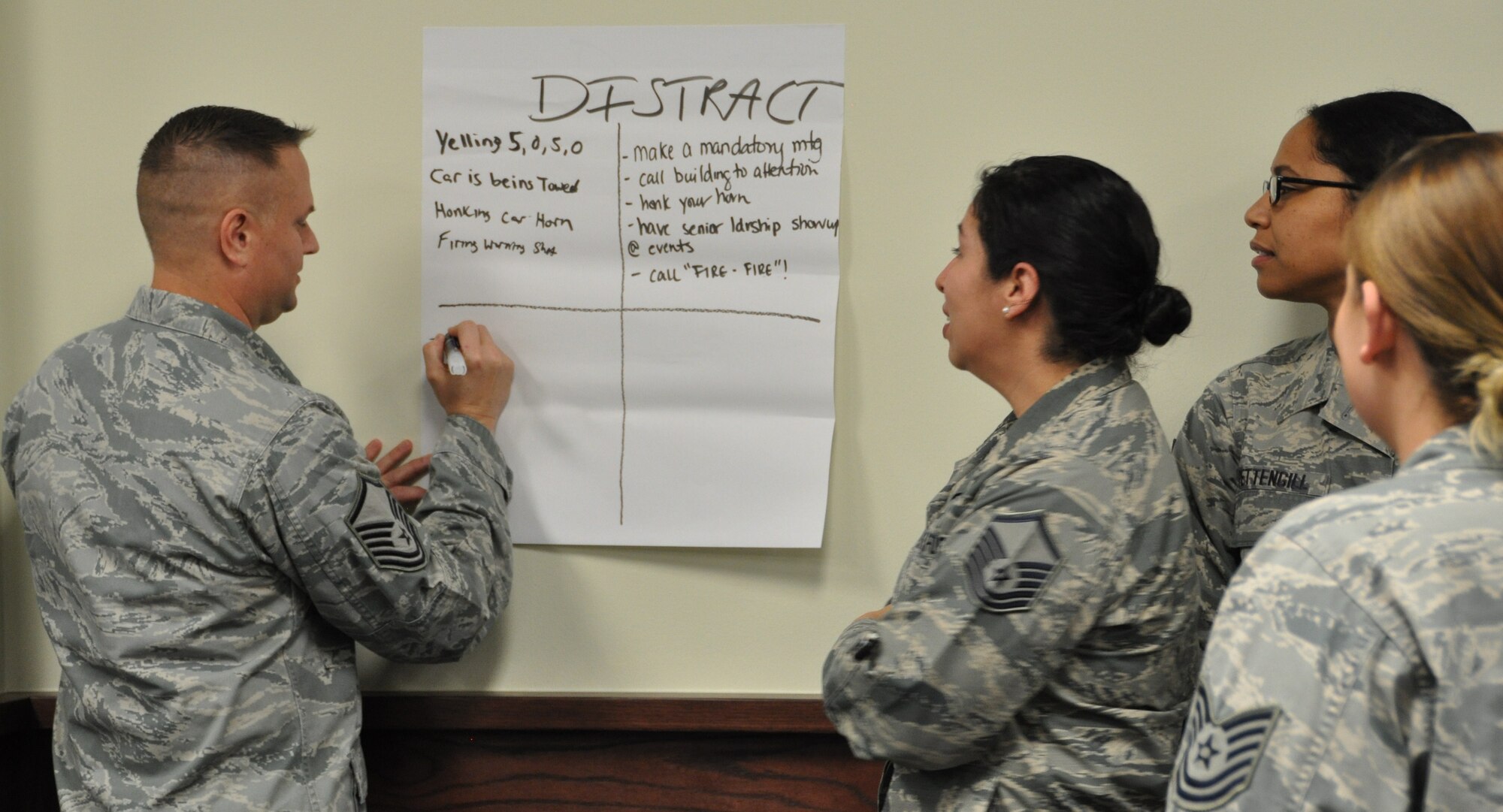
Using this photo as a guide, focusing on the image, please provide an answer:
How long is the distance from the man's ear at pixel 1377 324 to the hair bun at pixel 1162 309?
16.1 inches

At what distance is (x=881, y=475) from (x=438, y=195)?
2.61 feet

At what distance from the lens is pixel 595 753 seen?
1740mm

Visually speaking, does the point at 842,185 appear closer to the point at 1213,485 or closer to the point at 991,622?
the point at 1213,485

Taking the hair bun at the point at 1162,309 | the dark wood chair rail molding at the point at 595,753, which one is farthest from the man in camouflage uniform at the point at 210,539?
the hair bun at the point at 1162,309

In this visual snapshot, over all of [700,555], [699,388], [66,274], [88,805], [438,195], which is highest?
[438,195]

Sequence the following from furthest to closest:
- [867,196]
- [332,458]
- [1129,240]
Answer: [867,196]
[332,458]
[1129,240]

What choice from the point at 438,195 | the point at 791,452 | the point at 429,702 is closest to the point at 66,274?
the point at 438,195

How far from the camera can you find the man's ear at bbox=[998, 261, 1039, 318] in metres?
1.26

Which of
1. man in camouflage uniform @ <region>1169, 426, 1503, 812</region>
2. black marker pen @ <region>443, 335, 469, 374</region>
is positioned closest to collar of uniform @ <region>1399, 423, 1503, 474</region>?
man in camouflage uniform @ <region>1169, 426, 1503, 812</region>

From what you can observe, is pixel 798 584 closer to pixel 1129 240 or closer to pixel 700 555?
pixel 700 555

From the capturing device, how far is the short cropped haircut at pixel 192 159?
4.83ft

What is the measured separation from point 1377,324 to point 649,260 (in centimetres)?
110

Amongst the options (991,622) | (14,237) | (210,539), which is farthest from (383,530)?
(14,237)

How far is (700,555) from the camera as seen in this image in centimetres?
175
